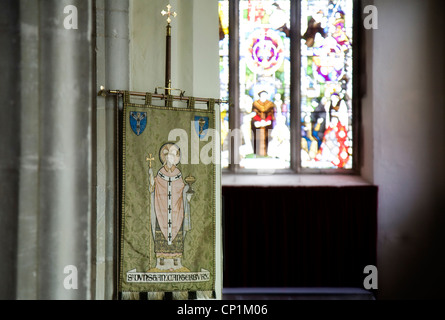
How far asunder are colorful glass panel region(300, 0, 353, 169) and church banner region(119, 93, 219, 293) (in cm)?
271

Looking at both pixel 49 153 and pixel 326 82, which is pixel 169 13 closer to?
pixel 49 153

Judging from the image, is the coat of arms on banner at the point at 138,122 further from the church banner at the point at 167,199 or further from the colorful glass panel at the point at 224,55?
the colorful glass panel at the point at 224,55

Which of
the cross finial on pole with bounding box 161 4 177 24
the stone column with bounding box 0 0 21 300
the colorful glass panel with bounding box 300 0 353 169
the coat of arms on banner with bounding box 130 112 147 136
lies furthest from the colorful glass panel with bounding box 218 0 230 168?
the stone column with bounding box 0 0 21 300

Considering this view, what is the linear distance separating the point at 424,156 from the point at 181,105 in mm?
3218

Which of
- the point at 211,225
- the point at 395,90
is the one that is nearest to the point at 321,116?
the point at 395,90

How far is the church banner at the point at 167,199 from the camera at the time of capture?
407cm

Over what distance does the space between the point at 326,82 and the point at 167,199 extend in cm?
335

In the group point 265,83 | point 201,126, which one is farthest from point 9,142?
point 265,83

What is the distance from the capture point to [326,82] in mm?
6840

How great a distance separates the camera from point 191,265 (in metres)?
4.22

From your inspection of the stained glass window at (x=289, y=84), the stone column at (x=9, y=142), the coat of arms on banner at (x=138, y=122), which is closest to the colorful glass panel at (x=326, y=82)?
the stained glass window at (x=289, y=84)
